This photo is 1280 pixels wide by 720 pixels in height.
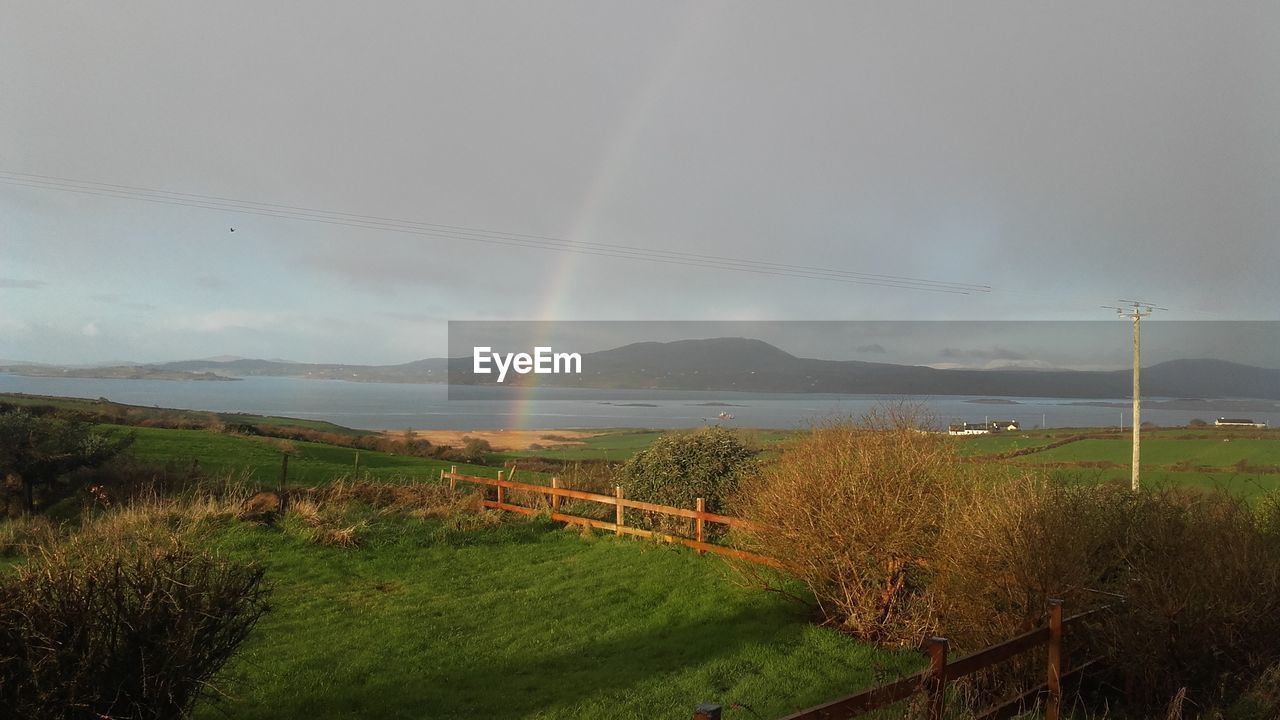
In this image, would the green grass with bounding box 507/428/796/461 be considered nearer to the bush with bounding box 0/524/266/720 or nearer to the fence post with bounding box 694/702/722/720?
the bush with bounding box 0/524/266/720

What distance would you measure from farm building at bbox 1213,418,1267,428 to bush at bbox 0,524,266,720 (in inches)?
2975

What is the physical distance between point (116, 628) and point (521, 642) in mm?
4409

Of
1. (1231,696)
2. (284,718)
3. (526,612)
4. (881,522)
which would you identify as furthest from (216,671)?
(1231,696)

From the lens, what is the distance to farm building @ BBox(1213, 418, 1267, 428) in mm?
60219

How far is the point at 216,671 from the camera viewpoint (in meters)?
4.68

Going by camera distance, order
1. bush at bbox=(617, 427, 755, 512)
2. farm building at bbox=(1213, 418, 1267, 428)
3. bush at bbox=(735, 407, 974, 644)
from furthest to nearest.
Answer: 1. farm building at bbox=(1213, 418, 1267, 428)
2. bush at bbox=(617, 427, 755, 512)
3. bush at bbox=(735, 407, 974, 644)

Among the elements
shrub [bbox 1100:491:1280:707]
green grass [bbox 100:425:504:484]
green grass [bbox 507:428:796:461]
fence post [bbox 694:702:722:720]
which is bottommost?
green grass [bbox 507:428:796:461]

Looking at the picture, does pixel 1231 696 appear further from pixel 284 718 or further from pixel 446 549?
pixel 446 549

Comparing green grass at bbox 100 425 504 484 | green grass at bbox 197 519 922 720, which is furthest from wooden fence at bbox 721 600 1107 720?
green grass at bbox 100 425 504 484

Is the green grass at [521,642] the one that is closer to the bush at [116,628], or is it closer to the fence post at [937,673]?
the fence post at [937,673]

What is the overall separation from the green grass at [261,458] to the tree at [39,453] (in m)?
4.12

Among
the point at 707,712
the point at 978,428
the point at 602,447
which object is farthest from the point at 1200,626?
the point at 602,447

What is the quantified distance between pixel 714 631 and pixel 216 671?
5.36 metres

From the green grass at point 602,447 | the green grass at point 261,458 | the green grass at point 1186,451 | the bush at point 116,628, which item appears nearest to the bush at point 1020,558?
the bush at point 116,628
